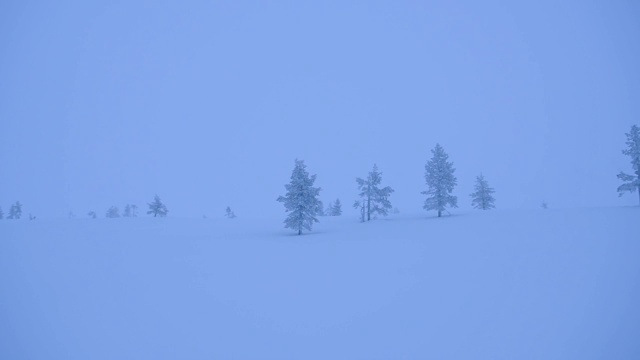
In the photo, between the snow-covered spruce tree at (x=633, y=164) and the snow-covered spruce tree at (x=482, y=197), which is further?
the snow-covered spruce tree at (x=482, y=197)

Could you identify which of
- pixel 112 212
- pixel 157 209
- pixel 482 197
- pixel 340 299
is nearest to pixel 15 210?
pixel 112 212

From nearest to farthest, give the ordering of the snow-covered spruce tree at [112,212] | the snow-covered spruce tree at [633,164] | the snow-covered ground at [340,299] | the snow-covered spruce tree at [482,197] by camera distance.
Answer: the snow-covered ground at [340,299] → the snow-covered spruce tree at [633,164] → the snow-covered spruce tree at [482,197] → the snow-covered spruce tree at [112,212]

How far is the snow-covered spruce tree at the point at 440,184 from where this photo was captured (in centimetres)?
4522

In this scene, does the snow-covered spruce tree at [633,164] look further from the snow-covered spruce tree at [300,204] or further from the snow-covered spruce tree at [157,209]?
the snow-covered spruce tree at [157,209]

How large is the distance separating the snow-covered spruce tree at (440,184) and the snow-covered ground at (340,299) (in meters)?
16.6

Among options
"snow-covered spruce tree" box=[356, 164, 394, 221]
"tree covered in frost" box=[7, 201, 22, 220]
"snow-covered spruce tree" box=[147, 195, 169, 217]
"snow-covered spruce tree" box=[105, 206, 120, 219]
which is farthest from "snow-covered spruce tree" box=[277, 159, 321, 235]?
"tree covered in frost" box=[7, 201, 22, 220]

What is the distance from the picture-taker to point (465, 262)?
21.1 m

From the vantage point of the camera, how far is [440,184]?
149 feet

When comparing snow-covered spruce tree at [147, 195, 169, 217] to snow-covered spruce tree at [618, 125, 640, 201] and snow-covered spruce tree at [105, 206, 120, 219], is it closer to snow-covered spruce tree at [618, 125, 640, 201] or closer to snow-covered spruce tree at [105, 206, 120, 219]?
snow-covered spruce tree at [105, 206, 120, 219]

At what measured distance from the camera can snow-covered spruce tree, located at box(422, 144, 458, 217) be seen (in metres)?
45.2

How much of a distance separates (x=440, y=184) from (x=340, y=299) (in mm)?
32500

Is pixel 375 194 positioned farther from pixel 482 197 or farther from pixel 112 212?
pixel 112 212

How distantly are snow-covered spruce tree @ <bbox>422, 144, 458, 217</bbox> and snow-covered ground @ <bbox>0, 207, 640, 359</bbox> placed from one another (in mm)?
16612

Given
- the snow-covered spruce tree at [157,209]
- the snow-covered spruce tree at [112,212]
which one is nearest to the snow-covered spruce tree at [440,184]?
the snow-covered spruce tree at [157,209]
